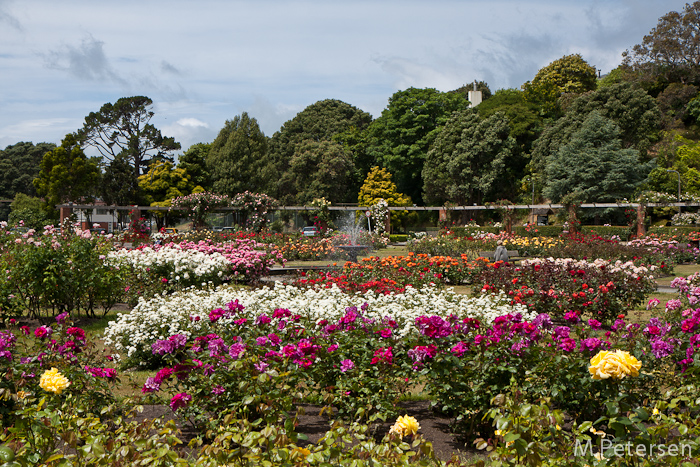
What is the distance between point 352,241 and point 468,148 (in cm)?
1422

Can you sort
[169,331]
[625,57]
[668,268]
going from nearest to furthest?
[169,331]
[668,268]
[625,57]

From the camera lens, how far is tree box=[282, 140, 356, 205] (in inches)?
1442

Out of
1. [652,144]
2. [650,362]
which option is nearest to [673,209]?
[652,144]

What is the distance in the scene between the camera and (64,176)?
3556 centimetres

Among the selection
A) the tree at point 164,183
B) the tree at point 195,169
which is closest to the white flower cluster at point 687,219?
the tree at point 195,169

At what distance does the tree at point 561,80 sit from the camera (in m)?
39.8

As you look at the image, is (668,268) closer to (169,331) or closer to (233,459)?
(169,331)

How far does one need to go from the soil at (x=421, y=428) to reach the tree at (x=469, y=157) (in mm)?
29334

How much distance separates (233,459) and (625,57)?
4326cm

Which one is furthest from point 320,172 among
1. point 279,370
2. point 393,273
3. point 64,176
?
point 279,370

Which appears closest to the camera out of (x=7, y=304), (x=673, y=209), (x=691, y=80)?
(x=7, y=304)

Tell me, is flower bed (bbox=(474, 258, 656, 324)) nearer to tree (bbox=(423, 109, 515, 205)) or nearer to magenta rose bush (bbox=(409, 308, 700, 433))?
magenta rose bush (bbox=(409, 308, 700, 433))

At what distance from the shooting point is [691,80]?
116 ft

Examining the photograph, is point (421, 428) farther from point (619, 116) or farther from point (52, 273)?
point (619, 116)
